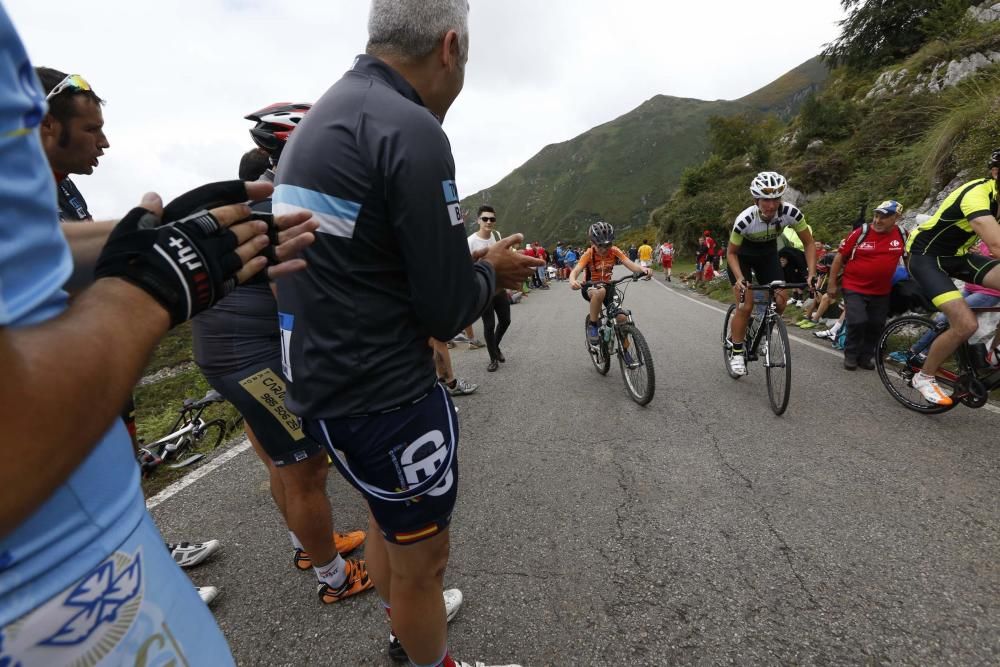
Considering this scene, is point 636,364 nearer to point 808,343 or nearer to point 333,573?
point 333,573

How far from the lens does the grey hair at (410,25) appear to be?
4.66 ft

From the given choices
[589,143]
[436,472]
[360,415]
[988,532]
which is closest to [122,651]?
[360,415]

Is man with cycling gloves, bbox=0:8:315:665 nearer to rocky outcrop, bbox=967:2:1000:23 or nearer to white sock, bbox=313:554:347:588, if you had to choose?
white sock, bbox=313:554:347:588

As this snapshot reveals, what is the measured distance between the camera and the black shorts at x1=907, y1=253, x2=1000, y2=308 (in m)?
3.89

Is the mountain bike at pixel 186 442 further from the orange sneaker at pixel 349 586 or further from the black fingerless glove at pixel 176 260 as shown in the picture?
the black fingerless glove at pixel 176 260

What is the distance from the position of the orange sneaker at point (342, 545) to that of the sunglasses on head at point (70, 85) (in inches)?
98.3

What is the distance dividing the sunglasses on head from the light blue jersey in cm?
207

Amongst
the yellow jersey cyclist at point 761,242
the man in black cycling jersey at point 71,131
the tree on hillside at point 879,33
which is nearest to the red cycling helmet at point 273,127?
the man in black cycling jersey at point 71,131

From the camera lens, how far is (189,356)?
672 inches

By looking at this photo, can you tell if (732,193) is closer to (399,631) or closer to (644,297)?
(644,297)

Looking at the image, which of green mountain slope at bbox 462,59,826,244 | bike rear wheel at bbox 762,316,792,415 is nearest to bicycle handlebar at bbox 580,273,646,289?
bike rear wheel at bbox 762,316,792,415

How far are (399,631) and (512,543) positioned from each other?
1.20m

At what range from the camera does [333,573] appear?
7.47 feet

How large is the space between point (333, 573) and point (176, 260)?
209 cm
